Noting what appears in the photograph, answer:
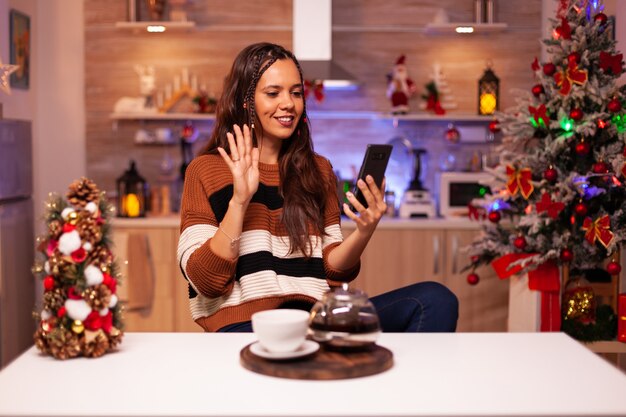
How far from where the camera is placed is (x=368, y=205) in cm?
216

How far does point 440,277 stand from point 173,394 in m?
3.15

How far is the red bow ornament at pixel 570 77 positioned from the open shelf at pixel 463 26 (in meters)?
1.25

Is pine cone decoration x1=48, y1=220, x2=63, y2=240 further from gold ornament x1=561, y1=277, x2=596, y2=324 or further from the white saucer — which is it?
gold ornament x1=561, y1=277, x2=596, y2=324

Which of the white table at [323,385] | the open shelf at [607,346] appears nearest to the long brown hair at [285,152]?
the white table at [323,385]

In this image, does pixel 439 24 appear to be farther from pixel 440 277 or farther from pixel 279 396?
pixel 279 396

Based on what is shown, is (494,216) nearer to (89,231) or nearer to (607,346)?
(607,346)

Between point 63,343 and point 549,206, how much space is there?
2.33 meters

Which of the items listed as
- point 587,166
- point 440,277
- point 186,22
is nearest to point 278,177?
point 587,166

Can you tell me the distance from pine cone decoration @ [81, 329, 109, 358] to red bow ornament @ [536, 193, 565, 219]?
225 centimetres

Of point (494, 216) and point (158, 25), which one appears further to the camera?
point (158, 25)

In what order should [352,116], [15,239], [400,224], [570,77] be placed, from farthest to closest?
1. [352,116]
2. [400,224]
3. [15,239]
4. [570,77]

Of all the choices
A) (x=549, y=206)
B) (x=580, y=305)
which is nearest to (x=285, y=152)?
(x=549, y=206)

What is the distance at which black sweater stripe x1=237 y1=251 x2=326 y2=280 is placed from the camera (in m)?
2.22

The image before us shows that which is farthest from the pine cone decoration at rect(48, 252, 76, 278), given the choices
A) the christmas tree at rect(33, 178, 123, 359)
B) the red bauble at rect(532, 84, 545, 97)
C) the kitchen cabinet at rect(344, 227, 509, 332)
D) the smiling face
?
the kitchen cabinet at rect(344, 227, 509, 332)
